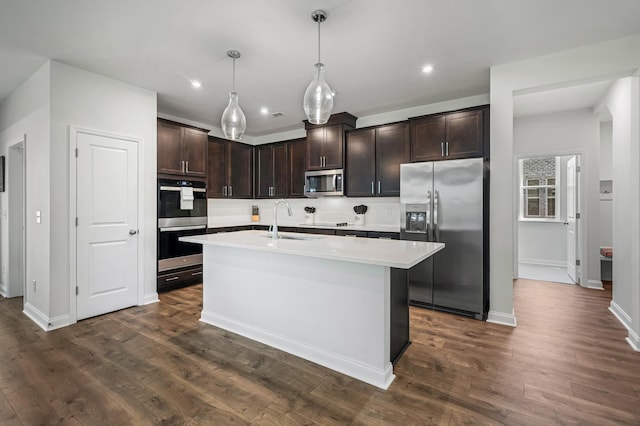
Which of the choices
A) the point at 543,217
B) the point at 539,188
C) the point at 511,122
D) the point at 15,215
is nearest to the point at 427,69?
the point at 511,122

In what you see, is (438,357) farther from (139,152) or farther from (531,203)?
(531,203)

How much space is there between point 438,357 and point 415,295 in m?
1.36

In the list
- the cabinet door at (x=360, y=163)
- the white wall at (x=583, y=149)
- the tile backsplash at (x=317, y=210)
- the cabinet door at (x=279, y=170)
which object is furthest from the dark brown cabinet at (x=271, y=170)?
the white wall at (x=583, y=149)

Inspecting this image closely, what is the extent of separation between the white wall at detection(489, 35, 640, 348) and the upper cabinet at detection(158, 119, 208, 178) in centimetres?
391

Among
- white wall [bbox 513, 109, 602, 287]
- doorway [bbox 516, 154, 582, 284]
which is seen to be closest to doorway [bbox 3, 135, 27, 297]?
white wall [bbox 513, 109, 602, 287]

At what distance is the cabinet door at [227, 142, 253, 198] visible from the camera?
18.4 ft

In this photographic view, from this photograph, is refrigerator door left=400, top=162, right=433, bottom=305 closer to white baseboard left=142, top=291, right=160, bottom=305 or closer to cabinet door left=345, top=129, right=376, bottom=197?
cabinet door left=345, top=129, right=376, bottom=197

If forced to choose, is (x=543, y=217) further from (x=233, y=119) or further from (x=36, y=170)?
(x=36, y=170)

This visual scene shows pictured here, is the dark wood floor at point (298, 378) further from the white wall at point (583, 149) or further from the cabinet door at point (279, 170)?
the cabinet door at point (279, 170)

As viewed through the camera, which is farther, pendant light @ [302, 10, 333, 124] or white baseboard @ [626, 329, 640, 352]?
white baseboard @ [626, 329, 640, 352]

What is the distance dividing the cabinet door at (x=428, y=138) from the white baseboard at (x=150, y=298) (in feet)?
12.4

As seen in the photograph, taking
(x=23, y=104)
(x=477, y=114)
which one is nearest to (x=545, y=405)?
(x=477, y=114)

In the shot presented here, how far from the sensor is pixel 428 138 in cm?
404

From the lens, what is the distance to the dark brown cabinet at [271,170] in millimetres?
5742
